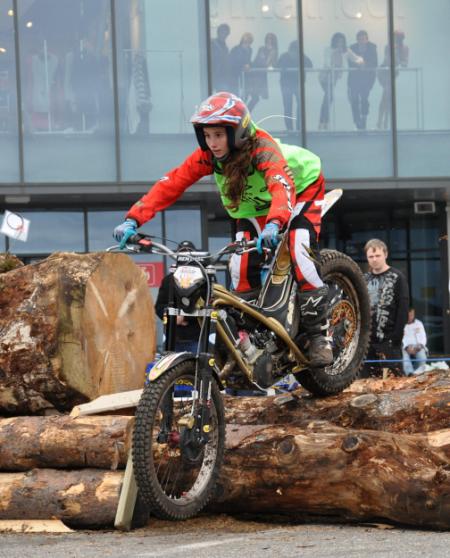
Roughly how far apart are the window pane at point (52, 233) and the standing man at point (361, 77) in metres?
5.30

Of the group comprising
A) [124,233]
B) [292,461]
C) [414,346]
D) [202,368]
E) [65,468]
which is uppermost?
[124,233]

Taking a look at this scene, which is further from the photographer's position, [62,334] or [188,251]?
[62,334]

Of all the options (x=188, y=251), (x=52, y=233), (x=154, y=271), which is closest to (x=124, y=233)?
(x=188, y=251)

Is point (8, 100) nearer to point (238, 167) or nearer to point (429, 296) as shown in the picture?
point (429, 296)

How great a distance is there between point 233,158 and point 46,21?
1415 cm

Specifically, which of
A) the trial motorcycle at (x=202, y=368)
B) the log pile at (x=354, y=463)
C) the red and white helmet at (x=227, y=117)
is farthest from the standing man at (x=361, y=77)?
the red and white helmet at (x=227, y=117)

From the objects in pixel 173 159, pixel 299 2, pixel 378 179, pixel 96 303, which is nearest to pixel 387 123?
pixel 378 179

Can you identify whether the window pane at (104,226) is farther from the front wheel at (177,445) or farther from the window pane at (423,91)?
the front wheel at (177,445)

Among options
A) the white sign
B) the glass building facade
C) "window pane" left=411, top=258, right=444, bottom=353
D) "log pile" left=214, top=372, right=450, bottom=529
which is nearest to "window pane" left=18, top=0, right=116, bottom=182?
the glass building facade

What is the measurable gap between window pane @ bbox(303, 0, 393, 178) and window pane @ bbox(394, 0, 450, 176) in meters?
0.30

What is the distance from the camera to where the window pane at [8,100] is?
19.6 m

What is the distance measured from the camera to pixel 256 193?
6.77 meters

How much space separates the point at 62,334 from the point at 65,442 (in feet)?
3.85

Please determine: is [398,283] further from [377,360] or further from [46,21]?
[46,21]
